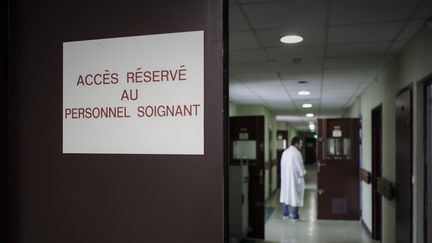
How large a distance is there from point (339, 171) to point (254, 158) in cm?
235

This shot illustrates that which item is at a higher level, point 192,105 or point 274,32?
point 274,32

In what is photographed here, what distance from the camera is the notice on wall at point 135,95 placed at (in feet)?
4.07

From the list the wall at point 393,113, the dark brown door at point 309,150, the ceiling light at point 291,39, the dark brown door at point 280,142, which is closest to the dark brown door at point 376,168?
the wall at point 393,113

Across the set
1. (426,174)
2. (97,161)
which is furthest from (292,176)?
(97,161)

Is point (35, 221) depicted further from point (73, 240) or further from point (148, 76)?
point (148, 76)

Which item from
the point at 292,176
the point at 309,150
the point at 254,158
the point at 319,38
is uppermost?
the point at 319,38

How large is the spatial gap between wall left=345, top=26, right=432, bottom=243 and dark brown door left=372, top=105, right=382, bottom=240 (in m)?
0.21

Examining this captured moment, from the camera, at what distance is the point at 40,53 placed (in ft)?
4.64

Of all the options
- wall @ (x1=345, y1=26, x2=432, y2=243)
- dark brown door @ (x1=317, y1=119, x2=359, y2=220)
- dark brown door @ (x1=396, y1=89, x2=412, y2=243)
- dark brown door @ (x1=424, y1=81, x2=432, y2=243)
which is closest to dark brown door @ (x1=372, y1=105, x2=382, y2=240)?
wall @ (x1=345, y1=26, x2=432, y2=243)

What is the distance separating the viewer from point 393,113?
412cm

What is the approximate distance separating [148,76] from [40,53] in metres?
0.48

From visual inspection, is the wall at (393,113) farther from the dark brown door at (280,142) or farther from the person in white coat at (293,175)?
the dark brown door at (280,142)

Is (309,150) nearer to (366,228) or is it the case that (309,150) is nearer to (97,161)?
(366,228)

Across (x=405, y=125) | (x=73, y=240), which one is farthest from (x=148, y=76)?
(x=405, y=125)
